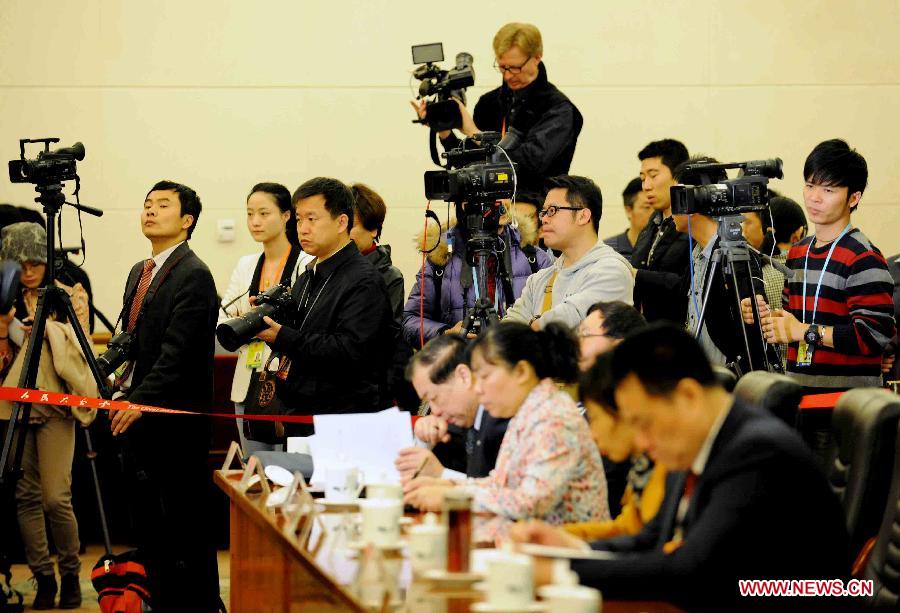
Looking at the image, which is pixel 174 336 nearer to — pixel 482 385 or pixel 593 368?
pixel 482 385

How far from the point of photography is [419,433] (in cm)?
336

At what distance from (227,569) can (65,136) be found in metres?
2.63

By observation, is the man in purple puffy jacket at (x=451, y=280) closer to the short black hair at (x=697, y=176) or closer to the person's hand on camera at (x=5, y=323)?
the short black hair at (x=697, y=176)

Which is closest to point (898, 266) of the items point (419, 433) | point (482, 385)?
point (419, 433)

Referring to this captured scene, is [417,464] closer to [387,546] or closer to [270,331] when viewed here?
[387,546]

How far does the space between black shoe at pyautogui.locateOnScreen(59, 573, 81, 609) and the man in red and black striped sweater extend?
260 centimetres

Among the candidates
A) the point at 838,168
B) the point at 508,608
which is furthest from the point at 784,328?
the point at 508,608

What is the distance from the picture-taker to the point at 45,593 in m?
4.55

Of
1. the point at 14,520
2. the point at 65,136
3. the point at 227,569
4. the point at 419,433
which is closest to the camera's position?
the point at 419,433

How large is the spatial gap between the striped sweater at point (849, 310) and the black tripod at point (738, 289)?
0.32 feet

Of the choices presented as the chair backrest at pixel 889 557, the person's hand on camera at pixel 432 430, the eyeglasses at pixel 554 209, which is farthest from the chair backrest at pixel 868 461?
the eyeglasses at pixel 554 209

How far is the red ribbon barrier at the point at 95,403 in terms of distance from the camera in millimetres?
4008

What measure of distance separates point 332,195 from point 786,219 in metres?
1.94

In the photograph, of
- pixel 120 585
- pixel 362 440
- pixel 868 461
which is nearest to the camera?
pixel 868 461
